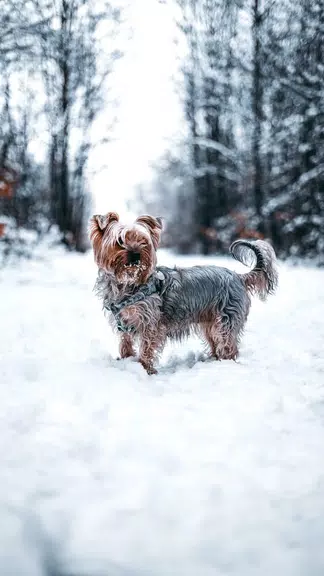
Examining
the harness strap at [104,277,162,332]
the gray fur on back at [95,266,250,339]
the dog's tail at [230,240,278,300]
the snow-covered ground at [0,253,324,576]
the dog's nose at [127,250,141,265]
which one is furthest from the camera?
the dog's tail at [230,240,278,300]

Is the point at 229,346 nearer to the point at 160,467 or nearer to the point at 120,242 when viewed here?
the point at 120,242

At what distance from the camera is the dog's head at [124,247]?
3.92 meters

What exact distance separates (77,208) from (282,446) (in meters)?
19.6

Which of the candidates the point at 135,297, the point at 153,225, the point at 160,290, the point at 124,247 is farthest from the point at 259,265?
the point at 124,247

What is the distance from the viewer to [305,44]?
11492 mm

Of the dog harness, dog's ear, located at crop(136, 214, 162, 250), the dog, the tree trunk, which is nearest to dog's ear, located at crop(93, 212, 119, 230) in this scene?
the dog

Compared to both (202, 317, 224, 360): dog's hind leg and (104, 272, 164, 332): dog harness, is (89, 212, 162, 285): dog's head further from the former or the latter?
(202, 317, 224, 360): dog's hind leg

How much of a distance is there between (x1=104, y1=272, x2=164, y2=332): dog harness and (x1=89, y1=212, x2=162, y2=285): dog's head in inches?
3.6

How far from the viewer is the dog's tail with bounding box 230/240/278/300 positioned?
454 cm

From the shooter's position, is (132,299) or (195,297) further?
(195,297)

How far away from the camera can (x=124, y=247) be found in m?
3.92

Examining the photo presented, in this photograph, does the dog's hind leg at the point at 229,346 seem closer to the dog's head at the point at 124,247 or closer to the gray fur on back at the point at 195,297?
the gray fur on back at the point at 195,297

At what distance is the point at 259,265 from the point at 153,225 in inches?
52.3

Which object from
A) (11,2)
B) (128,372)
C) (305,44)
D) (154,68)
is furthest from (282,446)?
(154,68)
